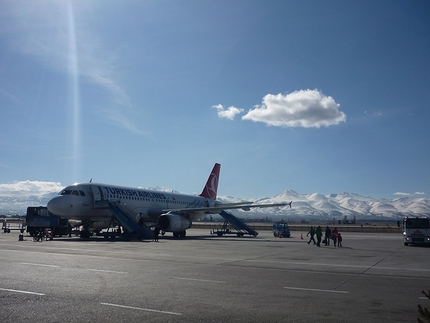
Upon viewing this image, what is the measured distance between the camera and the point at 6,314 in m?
7.25

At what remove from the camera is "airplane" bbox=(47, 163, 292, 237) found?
30719 mm

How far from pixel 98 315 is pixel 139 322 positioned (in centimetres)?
97

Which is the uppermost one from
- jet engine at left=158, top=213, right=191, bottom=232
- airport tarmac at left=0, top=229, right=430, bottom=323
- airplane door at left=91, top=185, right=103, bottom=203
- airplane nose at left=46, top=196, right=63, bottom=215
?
airplane door at left=91, top=185, right=103, bottom=203

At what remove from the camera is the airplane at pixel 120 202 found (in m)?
30.7

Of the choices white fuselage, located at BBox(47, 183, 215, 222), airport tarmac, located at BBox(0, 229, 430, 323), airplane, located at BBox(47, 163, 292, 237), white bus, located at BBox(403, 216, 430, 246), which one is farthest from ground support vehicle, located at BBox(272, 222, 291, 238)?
airport tarmac, located at BBox(0, 229, 430, 323)

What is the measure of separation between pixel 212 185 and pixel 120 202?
68.5 feet

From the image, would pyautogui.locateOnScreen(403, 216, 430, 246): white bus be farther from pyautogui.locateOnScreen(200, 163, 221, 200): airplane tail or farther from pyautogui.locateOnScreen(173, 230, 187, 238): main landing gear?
pyautogui.locateOnScreen(200, 163, 221, 200): airplane tail

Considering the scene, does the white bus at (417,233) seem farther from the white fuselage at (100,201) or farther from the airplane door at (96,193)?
the airplane door at (96,193)

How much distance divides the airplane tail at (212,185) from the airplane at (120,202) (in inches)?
364

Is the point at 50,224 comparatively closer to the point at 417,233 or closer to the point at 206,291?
the point at 206,291

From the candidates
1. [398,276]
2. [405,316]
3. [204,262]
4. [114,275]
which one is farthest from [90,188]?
[405,316]

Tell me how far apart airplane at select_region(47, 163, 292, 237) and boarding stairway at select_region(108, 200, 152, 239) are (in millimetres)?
584

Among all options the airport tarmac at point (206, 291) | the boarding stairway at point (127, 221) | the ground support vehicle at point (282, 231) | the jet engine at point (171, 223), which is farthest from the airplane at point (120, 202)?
the airport tarmac at point (206, 291)

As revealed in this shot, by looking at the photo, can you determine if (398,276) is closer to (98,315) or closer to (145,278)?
(145,278)
